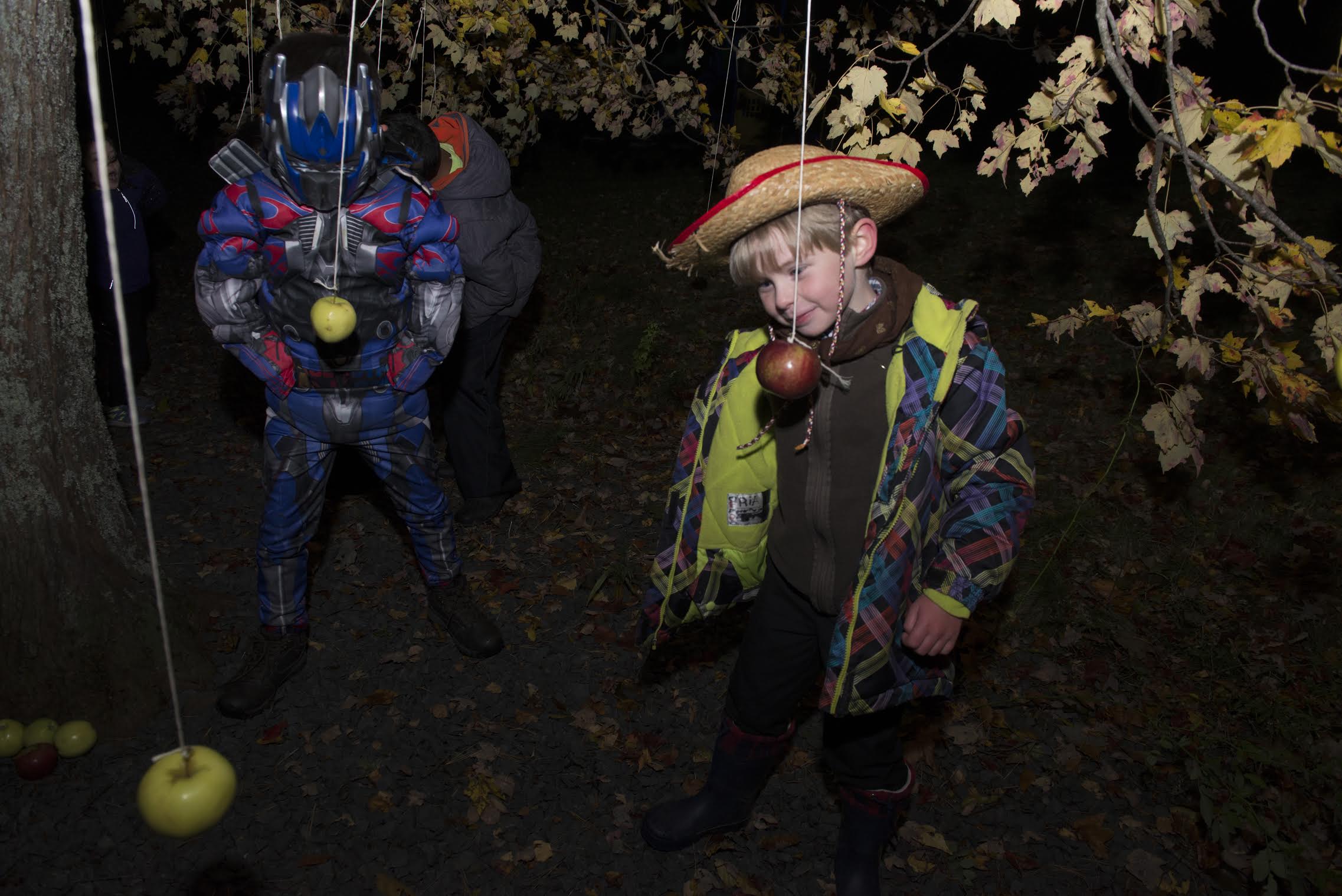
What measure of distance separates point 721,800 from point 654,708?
0.82 metres

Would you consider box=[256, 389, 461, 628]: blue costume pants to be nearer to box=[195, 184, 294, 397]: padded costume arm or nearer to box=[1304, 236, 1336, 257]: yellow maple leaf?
box=[195, 184, 294, 397]: padded costume arm

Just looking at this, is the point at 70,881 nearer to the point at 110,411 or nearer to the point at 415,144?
the point at 415,144

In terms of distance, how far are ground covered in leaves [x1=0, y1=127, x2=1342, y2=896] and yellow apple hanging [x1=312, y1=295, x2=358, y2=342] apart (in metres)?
1.92

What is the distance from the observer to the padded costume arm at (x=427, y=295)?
3160mm

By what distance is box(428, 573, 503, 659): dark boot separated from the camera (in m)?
4.12

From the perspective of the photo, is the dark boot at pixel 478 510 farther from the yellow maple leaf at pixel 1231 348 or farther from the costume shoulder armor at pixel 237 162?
the yellow maple leaf at pixel 1231 348

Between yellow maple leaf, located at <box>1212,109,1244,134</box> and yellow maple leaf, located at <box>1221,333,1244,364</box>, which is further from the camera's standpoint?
yellow maple leaf, located at <box>1221,333,1244,364</box>

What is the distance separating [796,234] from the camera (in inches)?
89.0

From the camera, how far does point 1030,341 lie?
26.8 ft

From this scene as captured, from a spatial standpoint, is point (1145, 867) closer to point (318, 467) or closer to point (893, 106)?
point (893, 106)

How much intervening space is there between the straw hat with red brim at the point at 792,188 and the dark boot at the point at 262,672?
2577mm

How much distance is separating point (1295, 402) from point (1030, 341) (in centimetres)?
582

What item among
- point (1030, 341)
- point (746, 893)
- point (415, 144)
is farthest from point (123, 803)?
point (1030, 341)

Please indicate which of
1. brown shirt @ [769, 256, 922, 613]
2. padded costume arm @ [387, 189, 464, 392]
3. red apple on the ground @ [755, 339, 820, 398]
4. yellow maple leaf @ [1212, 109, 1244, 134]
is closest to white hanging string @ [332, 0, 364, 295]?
padded costume arm @ [387, 189, 464, 392]
